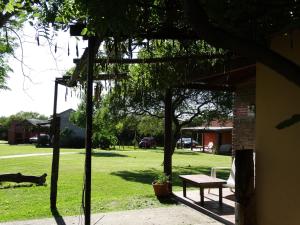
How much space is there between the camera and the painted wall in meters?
5.58

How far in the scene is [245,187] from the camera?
6180 millimetres

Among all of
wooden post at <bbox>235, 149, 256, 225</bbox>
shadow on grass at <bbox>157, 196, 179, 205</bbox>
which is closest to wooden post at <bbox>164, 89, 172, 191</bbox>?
shadow on grass at <bbox>157, 196, 179, 205</bbox>

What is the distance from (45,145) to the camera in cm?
5522

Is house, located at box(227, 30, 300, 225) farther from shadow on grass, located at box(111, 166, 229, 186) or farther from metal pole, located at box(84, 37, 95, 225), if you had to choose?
shadow on grass, located at box(111, 166, 229, 186)

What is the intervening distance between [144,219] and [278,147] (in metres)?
3.72

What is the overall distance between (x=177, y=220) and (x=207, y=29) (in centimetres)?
648

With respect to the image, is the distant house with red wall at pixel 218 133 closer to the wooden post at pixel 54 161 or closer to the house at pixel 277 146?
the wooden post at pixel 54 161

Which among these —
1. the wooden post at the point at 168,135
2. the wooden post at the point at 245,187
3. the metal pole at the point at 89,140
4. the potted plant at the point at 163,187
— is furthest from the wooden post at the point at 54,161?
the wooden post at the point at 245,187

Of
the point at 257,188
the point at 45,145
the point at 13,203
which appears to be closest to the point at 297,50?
the point at 257,188

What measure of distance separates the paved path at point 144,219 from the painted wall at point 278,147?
2421 mm

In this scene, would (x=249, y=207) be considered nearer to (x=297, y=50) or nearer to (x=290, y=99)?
(x=290, y=99)

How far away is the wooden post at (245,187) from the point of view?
6.11 m

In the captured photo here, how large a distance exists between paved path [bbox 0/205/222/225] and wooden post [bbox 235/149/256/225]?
212cm

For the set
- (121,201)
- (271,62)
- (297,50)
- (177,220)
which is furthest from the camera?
(121,201)
